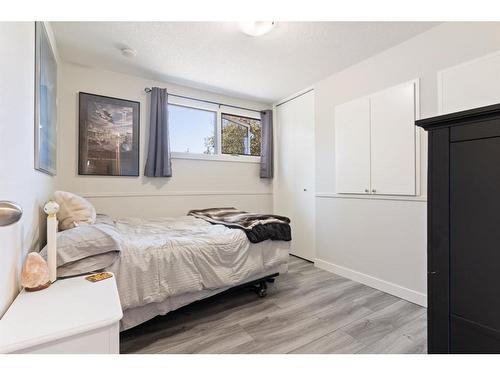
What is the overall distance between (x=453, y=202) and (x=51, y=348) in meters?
1.29

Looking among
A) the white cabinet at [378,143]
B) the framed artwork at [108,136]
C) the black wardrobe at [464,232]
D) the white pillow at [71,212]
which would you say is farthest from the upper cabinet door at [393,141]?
the framed artwork at [108,136]

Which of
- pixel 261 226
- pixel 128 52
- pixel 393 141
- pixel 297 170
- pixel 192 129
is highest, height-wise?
pixel 128 52

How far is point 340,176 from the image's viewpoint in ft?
9.55

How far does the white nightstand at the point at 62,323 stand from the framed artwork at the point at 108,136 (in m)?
2.11

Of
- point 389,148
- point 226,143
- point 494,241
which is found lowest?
point 494,241

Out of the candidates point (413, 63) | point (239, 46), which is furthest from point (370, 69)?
point (239, 46)

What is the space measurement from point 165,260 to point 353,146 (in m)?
2.27

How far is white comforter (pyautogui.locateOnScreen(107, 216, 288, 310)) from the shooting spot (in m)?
1.53

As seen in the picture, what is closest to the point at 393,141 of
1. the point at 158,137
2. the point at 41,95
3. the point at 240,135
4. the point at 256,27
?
the point at 256,27

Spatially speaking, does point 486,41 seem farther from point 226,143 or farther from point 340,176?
point 226,143

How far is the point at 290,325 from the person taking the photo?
6.04ft

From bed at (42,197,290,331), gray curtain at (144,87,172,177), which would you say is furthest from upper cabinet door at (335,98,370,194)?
gray curtain at (144,87,172,177)

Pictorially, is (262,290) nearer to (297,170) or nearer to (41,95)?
(297,170)

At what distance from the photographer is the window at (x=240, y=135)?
12.3 feet
